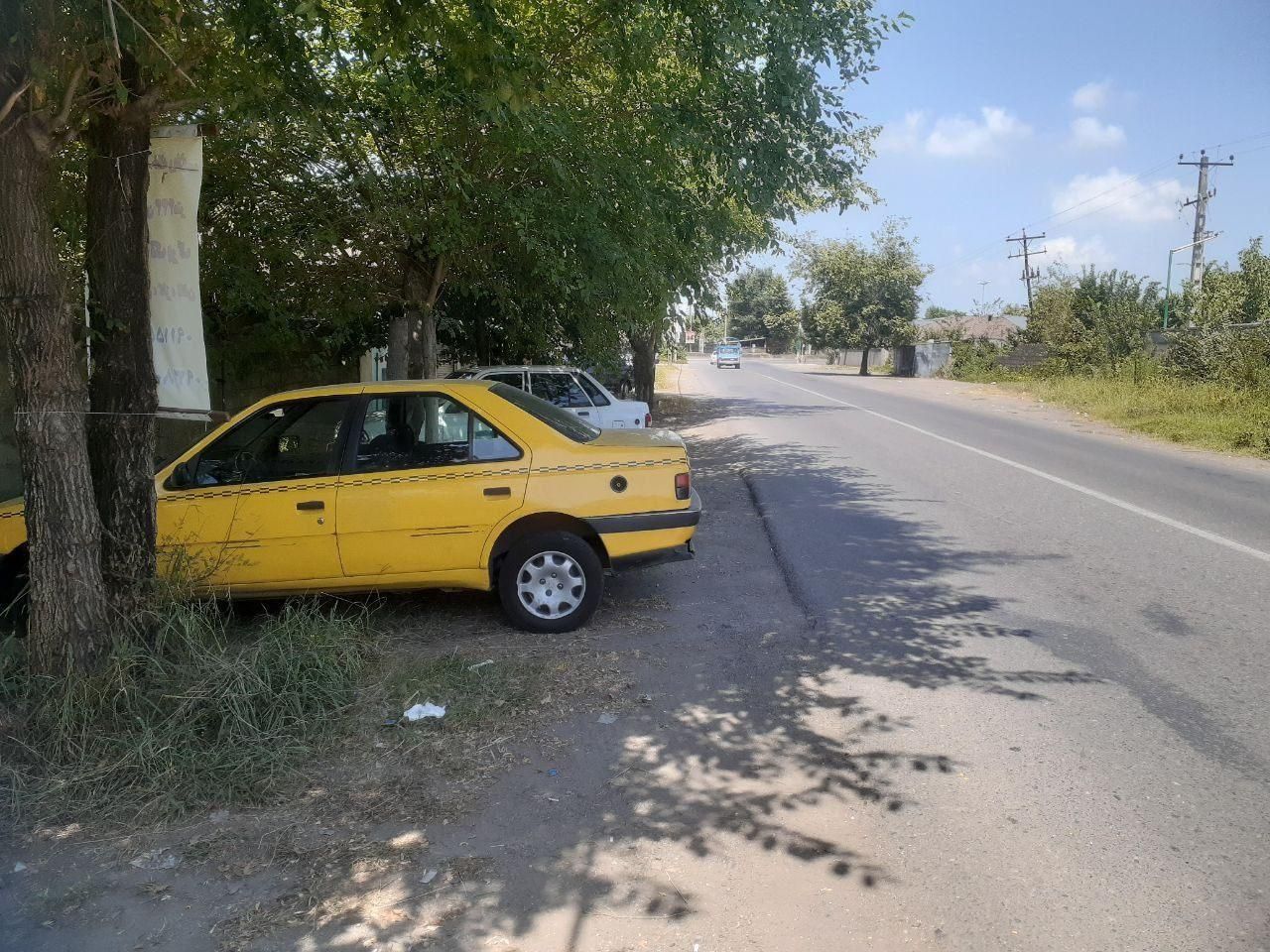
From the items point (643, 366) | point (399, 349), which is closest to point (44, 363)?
point (399, 349)

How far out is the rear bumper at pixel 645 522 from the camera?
5.86 m

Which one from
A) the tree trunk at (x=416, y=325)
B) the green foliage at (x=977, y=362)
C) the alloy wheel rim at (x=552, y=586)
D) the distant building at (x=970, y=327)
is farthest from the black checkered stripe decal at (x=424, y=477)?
the distant building at (x=970, y=327)

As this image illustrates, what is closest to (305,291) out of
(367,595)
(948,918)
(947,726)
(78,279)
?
(78,279)

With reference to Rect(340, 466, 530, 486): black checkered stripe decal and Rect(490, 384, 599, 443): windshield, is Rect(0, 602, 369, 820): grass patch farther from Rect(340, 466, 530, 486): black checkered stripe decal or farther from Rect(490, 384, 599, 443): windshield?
Rect(490, 384, 599, 443): windshield

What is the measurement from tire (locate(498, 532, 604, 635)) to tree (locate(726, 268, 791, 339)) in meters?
85.9

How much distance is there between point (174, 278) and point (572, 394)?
787 centimetres

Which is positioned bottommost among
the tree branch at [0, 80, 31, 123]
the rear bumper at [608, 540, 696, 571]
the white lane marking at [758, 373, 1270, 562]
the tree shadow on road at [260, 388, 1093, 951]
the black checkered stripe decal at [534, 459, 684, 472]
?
the tree shadow on road at [260, 388, 1093, 951]

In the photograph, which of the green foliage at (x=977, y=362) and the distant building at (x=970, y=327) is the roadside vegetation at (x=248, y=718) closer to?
the green foliage at (x=977, y=362)

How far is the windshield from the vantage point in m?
6.10

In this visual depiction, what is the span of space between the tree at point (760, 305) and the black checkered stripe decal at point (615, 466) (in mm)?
85591

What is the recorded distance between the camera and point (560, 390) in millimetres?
12836

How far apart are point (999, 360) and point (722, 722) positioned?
129 feet

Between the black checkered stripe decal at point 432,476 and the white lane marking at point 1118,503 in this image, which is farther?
the white lane marking at point 1118,503

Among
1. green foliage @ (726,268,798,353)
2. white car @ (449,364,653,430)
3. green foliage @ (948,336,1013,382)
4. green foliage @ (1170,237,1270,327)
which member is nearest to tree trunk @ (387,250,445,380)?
white car @ (449,364,653,430)
